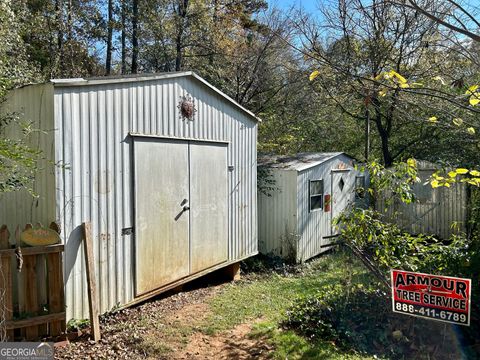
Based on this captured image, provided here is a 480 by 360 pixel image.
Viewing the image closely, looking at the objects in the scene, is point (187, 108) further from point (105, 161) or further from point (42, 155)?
Result: point (42, 155)

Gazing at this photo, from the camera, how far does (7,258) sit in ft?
11.2

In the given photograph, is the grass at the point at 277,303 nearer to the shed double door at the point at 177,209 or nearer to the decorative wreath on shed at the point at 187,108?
the shed double door at the point at 177,209

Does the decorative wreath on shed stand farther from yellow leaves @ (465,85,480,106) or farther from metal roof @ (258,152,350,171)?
yellow leaves @ (465,85,480,106)

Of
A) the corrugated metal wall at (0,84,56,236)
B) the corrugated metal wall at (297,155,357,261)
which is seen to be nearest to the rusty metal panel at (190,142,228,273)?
the corrugated metal wall at (0,84,56,236)

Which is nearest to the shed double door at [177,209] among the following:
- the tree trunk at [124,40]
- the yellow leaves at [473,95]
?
the yellow leaves at [473,95]

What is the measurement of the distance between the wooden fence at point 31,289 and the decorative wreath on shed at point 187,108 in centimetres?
237

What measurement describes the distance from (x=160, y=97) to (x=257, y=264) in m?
4.19

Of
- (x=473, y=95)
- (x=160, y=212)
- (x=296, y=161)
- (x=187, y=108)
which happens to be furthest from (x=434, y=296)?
(x=296, y=161)

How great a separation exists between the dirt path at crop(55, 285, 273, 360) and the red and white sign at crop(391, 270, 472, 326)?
1.52 metres

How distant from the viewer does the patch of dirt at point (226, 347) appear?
3.73 m

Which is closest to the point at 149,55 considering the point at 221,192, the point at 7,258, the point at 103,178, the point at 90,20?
the point at 90,20

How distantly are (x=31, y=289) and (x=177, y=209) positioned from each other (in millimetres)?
2049

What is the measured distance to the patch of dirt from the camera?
147 inches

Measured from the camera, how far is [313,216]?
874 centimetres
